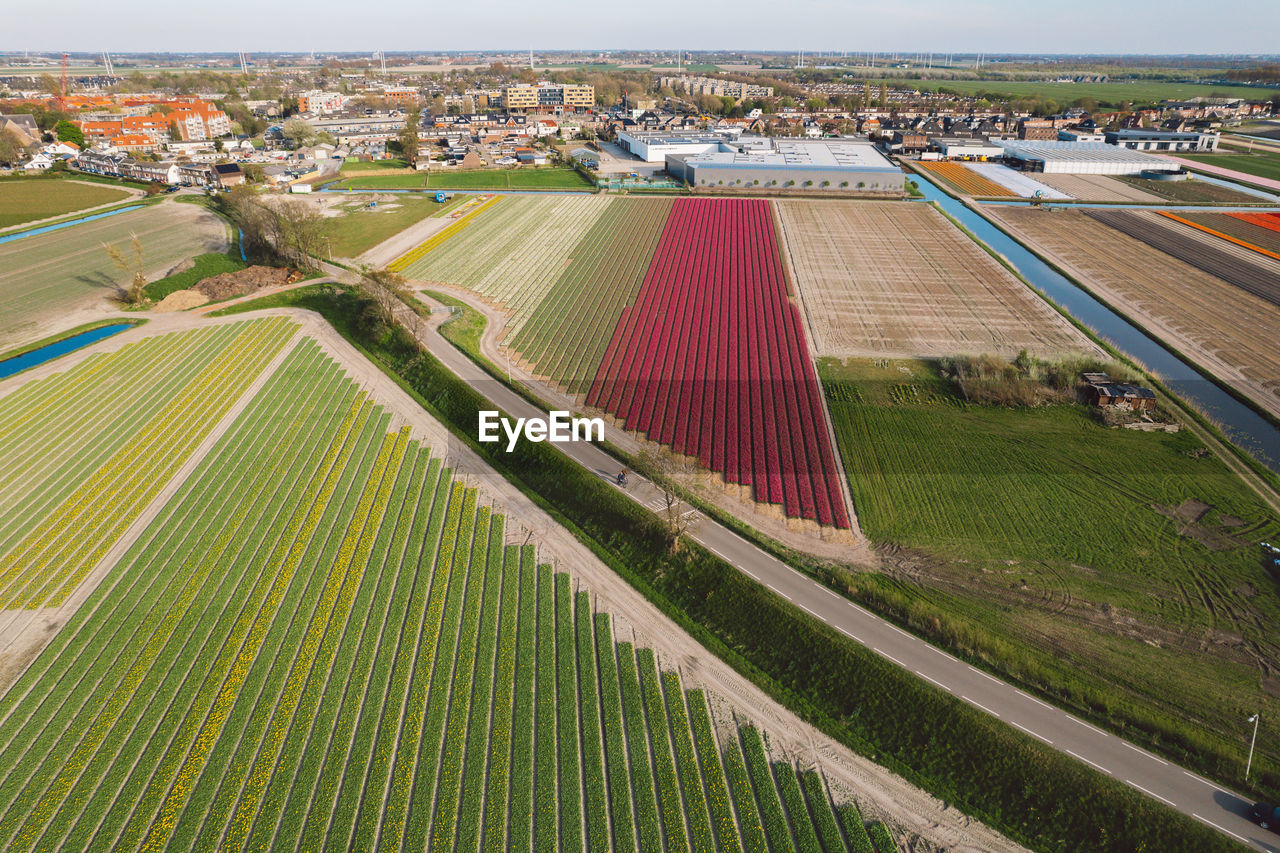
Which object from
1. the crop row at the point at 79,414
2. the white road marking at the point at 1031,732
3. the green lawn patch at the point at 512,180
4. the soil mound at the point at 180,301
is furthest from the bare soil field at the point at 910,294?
the soil mound at the point at 180,301

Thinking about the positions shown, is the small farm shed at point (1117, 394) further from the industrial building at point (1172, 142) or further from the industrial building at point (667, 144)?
the industrial building at point (1172, 142)

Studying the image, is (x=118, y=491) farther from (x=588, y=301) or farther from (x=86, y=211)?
(x=86, y=211)

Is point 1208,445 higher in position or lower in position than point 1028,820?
higher

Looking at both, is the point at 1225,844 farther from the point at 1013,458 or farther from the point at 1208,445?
the point at 1208,445

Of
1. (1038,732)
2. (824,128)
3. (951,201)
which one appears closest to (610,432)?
(1038,732)

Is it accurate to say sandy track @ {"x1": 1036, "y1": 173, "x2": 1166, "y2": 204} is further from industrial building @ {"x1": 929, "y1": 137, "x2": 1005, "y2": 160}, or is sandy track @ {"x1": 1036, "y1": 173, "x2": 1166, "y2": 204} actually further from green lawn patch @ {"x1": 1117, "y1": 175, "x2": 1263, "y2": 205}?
Answer: industrial building @ {"x1": 929, "y1": 137, "x2": 1005, "y2": 160}

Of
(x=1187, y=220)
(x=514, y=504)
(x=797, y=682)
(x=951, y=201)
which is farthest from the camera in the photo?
(x=951, y=201)

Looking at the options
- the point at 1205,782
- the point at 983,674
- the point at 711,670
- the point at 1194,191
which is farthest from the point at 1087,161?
the point at 711,670
